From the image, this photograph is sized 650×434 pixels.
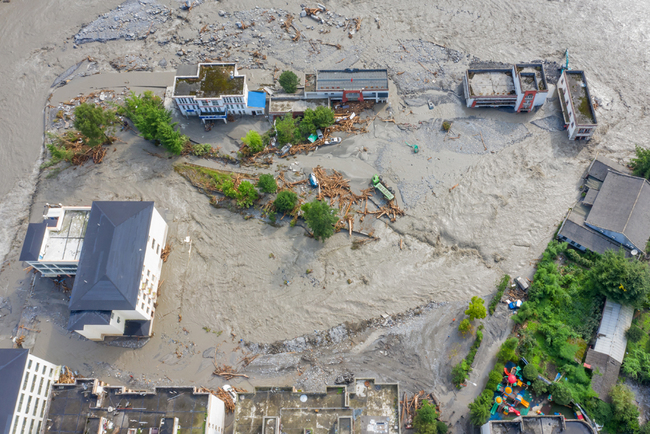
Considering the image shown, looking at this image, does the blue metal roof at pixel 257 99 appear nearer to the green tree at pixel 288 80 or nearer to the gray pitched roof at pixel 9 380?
the green tree at pixel 288 80

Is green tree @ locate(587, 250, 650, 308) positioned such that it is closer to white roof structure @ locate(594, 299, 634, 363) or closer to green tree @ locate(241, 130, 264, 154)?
white roof structure @ locate(594, 299, 634, 363)

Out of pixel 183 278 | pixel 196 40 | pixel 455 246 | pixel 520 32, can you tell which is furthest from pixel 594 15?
pixel 183 278

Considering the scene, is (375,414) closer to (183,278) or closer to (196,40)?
(183,278)

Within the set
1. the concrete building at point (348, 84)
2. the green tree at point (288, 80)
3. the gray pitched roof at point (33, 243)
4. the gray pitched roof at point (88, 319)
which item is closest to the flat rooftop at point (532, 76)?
the concrete building at point (348, 84)

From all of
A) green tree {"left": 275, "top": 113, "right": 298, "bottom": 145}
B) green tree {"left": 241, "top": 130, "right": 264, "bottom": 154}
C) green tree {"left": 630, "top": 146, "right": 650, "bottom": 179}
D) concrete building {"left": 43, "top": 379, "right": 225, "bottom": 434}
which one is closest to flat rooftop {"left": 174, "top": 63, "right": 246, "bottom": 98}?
green tree {"left": 241, "top": 130, "right": 264, "bottom": 154}

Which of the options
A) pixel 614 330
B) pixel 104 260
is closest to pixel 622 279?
pixel 614 330

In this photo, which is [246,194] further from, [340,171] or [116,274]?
[116,274]
